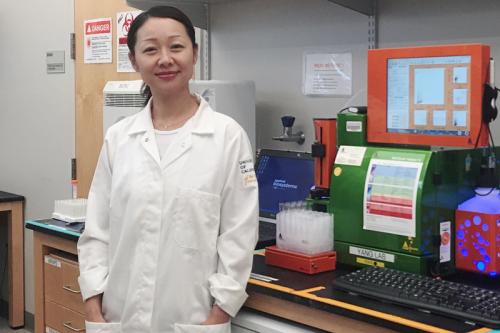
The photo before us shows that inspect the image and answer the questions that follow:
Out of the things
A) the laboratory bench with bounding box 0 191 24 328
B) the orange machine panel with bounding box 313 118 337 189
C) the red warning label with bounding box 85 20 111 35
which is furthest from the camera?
the laboratory bench with bounding box 0 191 24 328

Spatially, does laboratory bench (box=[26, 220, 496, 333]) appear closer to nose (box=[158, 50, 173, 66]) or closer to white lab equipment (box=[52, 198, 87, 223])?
nose (box=[158, 50, 173, 66])

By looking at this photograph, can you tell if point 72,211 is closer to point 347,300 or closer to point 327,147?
point 327,147

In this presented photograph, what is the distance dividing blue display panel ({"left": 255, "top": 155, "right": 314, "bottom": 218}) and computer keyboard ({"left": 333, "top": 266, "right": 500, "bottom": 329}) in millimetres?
772

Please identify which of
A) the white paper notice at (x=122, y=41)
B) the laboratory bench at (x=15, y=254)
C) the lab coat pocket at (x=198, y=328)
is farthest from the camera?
the laboratory bench at (x=15, y=254)

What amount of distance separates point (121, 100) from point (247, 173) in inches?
50.6

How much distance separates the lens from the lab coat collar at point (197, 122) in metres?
1.77

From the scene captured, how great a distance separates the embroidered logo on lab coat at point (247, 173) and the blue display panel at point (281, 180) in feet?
2.37

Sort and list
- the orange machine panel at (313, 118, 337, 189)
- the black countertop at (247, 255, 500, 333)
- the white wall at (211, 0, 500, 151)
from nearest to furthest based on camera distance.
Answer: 1. the black countertop at (247, 255, 500, 333)
2. the orange machine panel at (313, 118, 337, 189)
3. the white wall at (211, 0, 500, 151)

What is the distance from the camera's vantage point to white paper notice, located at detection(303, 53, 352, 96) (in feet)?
8.25

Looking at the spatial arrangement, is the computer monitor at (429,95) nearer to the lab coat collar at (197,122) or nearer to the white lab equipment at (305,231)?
the white lab equipment at (305,231)

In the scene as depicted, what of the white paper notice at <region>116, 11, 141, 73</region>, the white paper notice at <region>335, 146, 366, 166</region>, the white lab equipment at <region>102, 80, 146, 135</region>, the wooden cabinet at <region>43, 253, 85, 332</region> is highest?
the white paper notice at <region>116, 11, 141, 73</region>

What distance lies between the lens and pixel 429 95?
6.07ft

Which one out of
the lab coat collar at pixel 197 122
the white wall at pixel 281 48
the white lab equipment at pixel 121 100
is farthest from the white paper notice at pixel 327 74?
the lab coat collar at pixel 197 122

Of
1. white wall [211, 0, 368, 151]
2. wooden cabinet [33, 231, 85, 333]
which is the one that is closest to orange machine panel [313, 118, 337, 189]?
white wall [211, 0, 368, 151]
